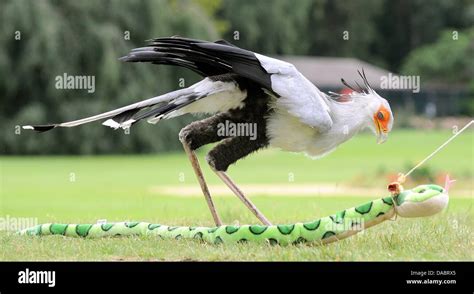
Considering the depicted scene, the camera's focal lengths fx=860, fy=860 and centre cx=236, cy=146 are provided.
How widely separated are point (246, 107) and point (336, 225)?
1.34 metres

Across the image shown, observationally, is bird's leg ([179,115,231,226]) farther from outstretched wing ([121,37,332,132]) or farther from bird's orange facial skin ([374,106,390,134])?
bird's orange facial skin ([374,106,390,134])

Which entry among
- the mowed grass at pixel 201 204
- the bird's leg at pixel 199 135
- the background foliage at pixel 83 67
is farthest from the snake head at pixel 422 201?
the background foliage at pixel 83 67

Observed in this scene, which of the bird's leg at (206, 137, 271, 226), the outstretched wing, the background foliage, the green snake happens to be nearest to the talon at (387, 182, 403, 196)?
the green snake

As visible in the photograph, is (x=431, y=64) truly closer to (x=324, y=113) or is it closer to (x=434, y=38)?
(x=434, y=38)

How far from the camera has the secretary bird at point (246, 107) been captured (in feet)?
23.5

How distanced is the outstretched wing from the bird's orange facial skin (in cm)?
52

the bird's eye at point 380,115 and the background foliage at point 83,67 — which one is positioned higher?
the background foliage at point 83,67

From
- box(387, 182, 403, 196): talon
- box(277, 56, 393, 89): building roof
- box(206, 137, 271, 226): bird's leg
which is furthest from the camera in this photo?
box(277, 56, 393, 89): building roof

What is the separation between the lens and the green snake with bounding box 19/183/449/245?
6.52 m

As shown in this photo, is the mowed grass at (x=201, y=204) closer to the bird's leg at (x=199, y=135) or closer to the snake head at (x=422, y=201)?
the snake head at (x=422, y=201)

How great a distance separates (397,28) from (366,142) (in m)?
26.7

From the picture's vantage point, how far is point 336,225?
22.6 ft

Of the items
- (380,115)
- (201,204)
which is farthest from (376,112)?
(201,204)

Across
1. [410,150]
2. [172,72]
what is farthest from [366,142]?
[172,72]
